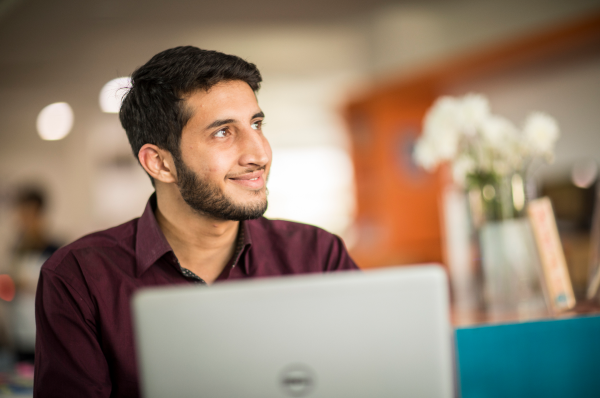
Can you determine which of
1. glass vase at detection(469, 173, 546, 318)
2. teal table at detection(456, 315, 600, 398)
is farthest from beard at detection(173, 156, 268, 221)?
glass vase at detection(469, 173, 546, 318)

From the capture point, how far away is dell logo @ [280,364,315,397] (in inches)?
28.5

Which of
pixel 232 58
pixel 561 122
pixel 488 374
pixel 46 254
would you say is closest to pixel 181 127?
pixel 232 58

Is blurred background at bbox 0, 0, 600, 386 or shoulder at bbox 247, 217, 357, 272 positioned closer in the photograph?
shoulder at bbox 247, 217, 357, 272

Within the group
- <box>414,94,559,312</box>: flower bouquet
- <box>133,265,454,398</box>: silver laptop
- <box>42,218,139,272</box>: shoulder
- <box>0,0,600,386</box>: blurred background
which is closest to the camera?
<box>133,265,454,398</box>: silver laptop

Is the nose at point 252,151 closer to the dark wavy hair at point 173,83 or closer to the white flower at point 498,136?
the dark wavy hair at point 173,83

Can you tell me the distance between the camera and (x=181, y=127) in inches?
56.6

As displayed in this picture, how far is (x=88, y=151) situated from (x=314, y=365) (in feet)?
22.4

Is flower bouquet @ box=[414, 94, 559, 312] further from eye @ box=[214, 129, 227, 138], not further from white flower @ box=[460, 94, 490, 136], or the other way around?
eye @ box=[214, 129, 227, 138]

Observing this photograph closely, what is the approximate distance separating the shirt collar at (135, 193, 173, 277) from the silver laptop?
2.05 feet

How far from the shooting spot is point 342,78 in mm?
→ 6727

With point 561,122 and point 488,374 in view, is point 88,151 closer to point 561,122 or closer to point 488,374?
point 561,122

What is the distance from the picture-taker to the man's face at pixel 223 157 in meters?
1.41

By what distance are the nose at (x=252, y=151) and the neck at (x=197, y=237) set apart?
0.61 feet

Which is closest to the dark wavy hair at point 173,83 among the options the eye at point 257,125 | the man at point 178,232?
the man at point 178,232
